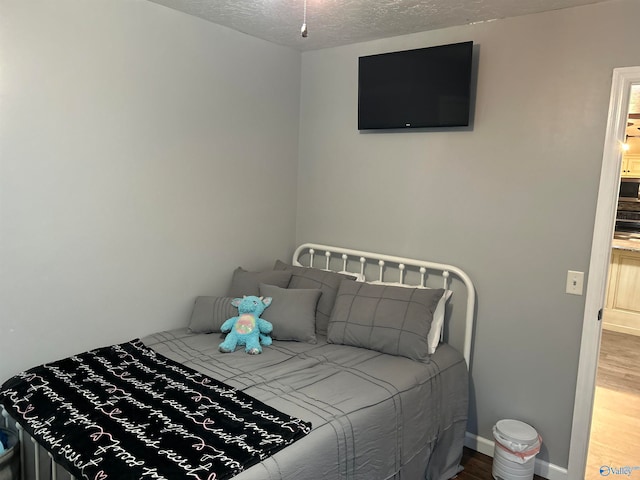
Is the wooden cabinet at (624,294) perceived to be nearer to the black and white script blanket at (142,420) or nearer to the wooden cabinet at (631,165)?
the wooden cabinet at (631,165)

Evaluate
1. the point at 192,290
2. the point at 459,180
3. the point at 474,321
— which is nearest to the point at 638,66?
the point at 459,180

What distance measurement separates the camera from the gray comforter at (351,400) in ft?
5.99

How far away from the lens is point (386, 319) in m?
2.60

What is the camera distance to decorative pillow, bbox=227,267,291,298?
2953mm

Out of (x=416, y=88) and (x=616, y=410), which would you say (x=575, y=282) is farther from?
(x=616, y=410)

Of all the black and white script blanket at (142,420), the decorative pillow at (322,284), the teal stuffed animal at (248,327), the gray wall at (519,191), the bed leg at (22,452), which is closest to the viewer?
the black and white script blanket at (142,420)

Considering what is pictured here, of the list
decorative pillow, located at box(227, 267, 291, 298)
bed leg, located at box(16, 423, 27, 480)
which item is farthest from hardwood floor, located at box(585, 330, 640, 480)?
bed leg, located at box(16, 423, 27, 480)

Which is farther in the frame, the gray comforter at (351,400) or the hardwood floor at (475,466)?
the hardwood floor at (475,466)

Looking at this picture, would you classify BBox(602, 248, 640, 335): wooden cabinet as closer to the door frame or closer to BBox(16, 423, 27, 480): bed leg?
the door frame

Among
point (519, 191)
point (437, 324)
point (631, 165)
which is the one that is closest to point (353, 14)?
point (519, 191)

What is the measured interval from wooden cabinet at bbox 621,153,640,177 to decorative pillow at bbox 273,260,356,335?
5021 mm

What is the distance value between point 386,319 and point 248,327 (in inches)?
29.5

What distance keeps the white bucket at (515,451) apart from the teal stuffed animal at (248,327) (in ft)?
4.38

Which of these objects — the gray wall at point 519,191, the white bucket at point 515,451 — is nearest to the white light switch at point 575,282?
the gray wall at point 519,191
